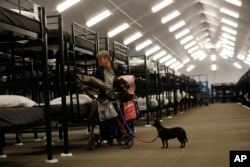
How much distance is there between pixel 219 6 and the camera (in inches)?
781

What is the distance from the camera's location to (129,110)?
5.65m

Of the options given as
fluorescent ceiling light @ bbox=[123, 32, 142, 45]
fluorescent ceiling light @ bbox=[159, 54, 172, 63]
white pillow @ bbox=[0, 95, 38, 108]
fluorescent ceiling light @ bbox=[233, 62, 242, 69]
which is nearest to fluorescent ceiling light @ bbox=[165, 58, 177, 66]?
fluorescent ceiling light @ bbox=[159, 54, 172, 63]

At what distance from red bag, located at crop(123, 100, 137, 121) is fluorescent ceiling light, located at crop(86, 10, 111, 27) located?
11366 millimetres

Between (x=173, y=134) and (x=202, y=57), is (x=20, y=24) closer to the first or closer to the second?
(x=173, y=134)

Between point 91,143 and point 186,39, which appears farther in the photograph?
point 186,39

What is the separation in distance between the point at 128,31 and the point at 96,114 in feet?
51.7

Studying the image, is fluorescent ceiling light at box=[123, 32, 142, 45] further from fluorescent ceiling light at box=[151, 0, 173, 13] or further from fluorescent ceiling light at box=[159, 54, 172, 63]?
fluorescent ceiling light at box=[159, 54, 172, 63]

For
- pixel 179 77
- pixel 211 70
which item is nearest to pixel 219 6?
pixel 179 77

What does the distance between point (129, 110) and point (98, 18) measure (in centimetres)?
1172

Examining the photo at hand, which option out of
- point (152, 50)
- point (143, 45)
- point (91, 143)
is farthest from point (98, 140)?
point (152, 50)

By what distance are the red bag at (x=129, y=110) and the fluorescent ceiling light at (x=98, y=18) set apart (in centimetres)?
1137

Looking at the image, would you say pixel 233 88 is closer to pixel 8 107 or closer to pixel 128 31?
pixel 128 31

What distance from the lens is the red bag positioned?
562cm

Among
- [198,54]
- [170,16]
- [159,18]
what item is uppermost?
[198,54]
